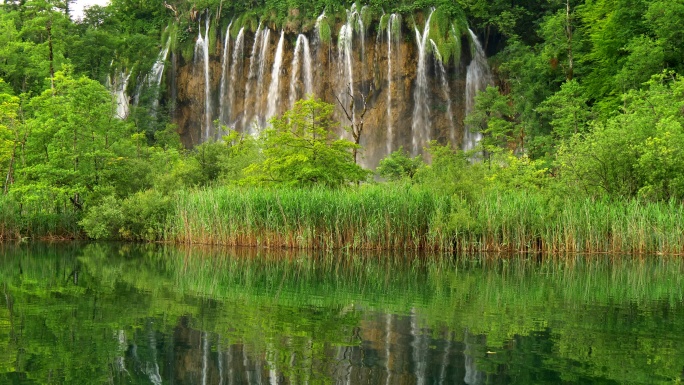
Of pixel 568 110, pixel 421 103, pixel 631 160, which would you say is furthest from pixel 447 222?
pixel 421 103

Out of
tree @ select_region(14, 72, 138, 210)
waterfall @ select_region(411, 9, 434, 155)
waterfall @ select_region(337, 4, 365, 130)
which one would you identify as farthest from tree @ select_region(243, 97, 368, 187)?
waterfall @ select_region(337, 4, 365, 130)

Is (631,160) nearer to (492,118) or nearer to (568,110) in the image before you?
(568,110)

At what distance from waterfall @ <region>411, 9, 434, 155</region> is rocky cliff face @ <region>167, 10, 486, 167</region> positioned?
64 millimetres

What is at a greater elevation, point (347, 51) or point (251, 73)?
point (347, 51)

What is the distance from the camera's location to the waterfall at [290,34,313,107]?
49.2 m

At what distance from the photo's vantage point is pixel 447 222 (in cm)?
2328

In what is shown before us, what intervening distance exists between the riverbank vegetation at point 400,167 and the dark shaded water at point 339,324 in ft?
14.8

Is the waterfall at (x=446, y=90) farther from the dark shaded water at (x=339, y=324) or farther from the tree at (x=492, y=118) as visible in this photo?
the dark shaded water at (x=339, y=324)

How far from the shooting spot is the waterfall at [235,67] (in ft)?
167

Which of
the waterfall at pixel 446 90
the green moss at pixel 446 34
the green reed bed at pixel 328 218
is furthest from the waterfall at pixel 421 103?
the green reed bed at pixel 328 218

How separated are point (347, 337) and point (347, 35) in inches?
1609

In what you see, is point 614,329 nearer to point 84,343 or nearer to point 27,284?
Answer: point 84,343

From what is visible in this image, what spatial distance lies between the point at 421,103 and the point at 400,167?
11.4m

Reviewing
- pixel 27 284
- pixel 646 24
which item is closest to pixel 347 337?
pixel 27 284
